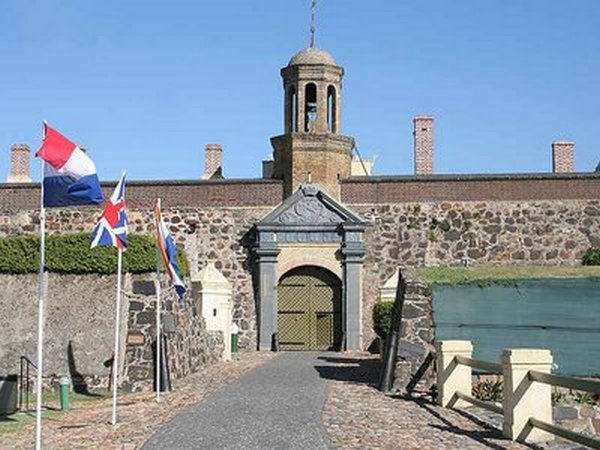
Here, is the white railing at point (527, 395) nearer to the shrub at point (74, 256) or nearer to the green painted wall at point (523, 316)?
the green painted wall at point (523, 316)

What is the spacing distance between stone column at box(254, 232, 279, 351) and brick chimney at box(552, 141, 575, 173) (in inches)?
433

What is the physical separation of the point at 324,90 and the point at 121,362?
13851mm

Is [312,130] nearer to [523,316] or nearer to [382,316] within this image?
[382,316]

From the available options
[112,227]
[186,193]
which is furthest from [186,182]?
[112,227]

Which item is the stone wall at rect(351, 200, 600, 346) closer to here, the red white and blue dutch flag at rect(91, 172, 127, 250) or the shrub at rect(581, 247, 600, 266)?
the shrub at rect(581, 247, 600, 266)

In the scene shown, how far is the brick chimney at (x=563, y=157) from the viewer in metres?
32.2

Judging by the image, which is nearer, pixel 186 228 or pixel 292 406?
pixel 292 406

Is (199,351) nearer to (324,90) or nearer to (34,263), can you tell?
(34,263)

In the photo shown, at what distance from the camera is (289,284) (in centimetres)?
2711

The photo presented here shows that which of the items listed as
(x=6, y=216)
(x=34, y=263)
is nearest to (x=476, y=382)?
(x=34, y=263)

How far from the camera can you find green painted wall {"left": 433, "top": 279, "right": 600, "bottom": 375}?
1664 cm

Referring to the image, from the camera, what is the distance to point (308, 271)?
2711 centimetres

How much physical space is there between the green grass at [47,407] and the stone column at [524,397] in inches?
250

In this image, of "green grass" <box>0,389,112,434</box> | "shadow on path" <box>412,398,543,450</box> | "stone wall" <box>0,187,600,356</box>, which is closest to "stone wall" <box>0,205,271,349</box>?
"stone wall" <box>0,187,600,356</box>
